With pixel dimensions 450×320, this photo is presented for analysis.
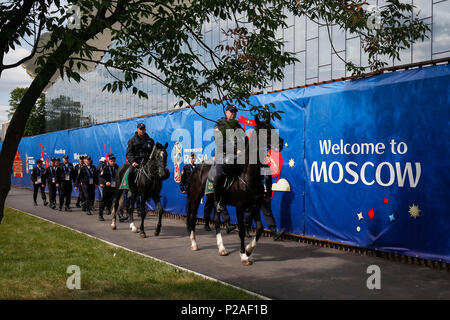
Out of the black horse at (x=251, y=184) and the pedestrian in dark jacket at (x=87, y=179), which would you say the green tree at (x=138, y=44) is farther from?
the pedestrian in dark jacket at (x=87, y=179)

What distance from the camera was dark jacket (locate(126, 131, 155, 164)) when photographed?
38.8ft

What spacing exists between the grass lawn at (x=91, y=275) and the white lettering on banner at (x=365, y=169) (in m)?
4.08

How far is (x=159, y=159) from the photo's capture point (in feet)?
35.6

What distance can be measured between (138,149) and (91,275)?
5552 mm

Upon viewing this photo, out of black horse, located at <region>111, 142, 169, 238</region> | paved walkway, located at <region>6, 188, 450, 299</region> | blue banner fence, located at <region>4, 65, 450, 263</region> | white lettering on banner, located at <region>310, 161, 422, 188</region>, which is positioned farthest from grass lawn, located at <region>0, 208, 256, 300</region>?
white lettering on banner, located at <region>310, 161, 422, 188</region>

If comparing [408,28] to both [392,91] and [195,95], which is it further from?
[195,95]

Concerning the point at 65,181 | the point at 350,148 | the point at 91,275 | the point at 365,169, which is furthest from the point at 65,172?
the point at 365,169

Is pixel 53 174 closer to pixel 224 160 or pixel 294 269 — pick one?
pixel 224 160

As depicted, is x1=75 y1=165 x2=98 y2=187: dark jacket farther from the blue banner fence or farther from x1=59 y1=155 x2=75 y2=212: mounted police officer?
the blue banner fence

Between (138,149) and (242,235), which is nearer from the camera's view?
(242,235)

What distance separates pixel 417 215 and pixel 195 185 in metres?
4.90

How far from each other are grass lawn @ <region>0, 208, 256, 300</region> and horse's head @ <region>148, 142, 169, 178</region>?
2313 millimetres

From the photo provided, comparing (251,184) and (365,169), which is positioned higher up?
(365,169)

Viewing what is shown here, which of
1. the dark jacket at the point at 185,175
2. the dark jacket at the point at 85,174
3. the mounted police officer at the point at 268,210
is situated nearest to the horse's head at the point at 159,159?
the dark jacket at the point at 185,175
